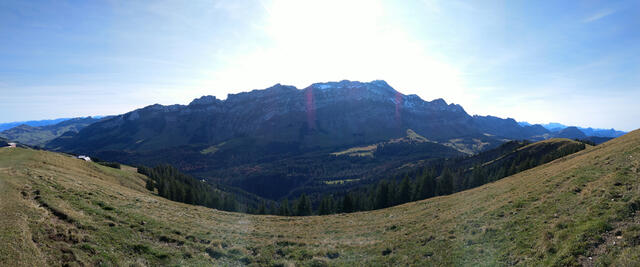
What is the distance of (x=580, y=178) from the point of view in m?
25.3

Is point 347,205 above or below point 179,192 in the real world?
below

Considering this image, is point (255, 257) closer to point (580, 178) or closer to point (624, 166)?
point (580, 178)

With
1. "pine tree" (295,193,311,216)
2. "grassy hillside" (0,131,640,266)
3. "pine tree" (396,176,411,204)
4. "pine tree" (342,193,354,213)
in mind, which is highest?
"grassy hillside" (0,131,640,266)

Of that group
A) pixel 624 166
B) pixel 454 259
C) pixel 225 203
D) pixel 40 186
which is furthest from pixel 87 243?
pixel 225 203

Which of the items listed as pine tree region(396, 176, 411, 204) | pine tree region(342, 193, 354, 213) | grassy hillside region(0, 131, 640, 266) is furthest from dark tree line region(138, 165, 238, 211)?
Result: pine tree region(396, 176, 411, 204)

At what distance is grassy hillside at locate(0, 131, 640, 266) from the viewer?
543 inches

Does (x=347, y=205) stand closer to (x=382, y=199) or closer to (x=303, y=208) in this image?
(x=382, y=199)

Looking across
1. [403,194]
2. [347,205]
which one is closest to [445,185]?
[403,194]

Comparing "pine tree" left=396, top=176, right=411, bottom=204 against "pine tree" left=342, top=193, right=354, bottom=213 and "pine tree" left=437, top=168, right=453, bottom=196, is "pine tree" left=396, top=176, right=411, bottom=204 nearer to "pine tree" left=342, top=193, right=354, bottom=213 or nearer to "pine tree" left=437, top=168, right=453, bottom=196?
"pine tree" left=437, top=168, right=453, bottom=196

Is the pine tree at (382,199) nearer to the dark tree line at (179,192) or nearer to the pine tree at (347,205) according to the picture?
the pine tree at (347,205)

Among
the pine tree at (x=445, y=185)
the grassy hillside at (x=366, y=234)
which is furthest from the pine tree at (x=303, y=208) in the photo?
the grassy hillside at (x=366, y=234)

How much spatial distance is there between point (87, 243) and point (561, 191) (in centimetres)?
3840

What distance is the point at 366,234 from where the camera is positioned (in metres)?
28.6

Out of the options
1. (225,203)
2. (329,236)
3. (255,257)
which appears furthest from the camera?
(225,203)
